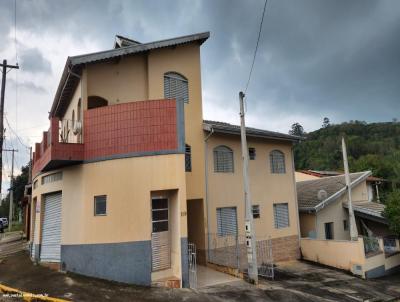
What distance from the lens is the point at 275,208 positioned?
17766mm

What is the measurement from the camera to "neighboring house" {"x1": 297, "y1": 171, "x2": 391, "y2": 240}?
19.4m

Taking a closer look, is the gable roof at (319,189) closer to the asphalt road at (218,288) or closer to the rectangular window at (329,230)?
the rectangular window at (329,230)

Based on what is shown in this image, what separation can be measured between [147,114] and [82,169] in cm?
313

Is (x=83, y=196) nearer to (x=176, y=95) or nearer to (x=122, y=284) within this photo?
(x=122, y=284)

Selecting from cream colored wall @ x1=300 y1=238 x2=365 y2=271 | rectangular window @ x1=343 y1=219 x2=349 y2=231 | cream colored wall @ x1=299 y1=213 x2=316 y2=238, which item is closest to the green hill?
rectangular window @ x1=343 y1=219 x2=349 y2=231

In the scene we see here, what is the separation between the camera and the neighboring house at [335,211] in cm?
1941

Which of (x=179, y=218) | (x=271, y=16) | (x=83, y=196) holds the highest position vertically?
(x=271, y=16)

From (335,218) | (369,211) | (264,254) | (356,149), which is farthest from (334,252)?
(356,149)

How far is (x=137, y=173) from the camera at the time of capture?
11.0 metres

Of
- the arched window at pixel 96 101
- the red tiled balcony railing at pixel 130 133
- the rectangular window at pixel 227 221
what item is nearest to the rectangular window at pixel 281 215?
Result: the rectangular window at pixel 227 221

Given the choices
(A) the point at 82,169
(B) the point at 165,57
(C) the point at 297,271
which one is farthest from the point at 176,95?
(C) the point at 297,271

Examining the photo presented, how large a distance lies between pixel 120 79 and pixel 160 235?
22.8 ft

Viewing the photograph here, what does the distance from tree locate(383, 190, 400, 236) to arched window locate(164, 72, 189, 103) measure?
1196 centimetres

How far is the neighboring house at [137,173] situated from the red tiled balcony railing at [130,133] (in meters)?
0.03
